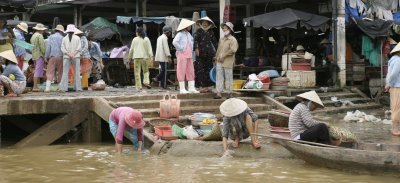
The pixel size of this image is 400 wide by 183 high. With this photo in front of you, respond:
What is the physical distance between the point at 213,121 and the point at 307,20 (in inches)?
277

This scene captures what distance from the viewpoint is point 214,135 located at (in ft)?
29.7

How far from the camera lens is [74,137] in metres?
11.7

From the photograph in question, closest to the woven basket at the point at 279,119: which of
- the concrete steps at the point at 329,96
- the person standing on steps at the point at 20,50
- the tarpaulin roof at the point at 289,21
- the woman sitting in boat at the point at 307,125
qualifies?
the woman sitting in boat at the point at 307,125

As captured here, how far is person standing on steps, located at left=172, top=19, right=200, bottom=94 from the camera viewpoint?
1247cm

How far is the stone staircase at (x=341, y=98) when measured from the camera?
13914mm

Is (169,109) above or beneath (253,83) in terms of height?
beneath

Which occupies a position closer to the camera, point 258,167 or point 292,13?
point 258,167

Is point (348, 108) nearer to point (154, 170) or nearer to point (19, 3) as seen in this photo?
point (154, 170)

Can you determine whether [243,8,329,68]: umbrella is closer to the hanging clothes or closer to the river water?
the hanging clothes

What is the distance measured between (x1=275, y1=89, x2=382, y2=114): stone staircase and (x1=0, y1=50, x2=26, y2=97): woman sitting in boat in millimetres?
6038

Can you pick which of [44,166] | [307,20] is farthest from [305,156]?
[307,20]

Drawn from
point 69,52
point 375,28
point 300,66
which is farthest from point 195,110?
point 375,28

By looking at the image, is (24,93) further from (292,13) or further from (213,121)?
(292,13)

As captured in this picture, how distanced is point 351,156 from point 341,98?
8.30m
